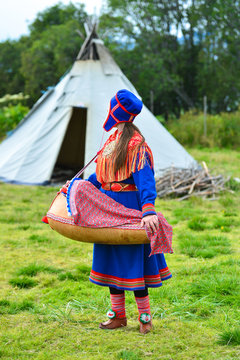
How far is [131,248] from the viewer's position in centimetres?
286

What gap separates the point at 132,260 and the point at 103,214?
0.33m

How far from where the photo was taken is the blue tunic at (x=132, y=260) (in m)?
2.80

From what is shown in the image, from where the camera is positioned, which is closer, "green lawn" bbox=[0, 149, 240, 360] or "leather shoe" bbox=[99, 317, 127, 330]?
"green lawn" bbox=[0, 149, 240, 360]

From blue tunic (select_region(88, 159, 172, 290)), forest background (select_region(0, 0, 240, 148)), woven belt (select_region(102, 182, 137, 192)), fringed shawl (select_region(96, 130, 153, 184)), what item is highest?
forest background (select_region(0, 0, 240, 148))

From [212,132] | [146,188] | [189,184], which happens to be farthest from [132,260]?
[212,132]

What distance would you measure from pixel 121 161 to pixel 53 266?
2070 millimetres

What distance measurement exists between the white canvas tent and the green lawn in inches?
130

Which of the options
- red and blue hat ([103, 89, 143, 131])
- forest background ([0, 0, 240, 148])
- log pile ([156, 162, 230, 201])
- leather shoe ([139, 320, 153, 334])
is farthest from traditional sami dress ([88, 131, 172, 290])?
forest background ([0, 0, 240, 148])

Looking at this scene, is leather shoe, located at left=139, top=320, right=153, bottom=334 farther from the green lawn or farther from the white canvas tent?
the white canvas tent

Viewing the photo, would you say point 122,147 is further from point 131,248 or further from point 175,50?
point 175,50

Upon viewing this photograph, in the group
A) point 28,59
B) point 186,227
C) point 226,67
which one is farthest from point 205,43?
point 186,227

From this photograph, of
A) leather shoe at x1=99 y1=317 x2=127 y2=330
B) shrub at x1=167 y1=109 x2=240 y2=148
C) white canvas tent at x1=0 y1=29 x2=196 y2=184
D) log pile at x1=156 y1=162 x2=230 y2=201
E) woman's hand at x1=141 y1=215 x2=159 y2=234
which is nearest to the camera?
woman's hand at x1=141 y1=215 x2=159 y2=234

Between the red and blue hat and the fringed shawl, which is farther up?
the red and blue hat

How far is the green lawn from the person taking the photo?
9.16ft
